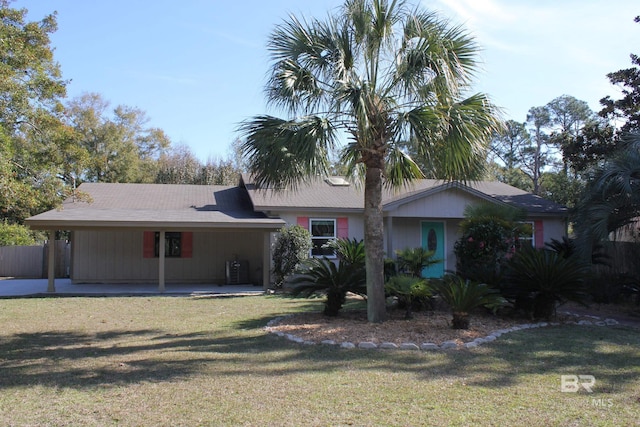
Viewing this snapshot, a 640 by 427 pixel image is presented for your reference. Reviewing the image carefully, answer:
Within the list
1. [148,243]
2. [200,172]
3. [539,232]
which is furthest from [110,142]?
[539,232]

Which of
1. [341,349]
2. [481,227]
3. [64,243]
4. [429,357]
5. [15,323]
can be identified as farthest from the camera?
[64,243]

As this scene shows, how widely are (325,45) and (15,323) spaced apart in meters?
7.73

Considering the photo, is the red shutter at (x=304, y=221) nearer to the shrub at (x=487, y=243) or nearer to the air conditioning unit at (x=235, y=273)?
the air conditioning unit at (x=235, y=273)

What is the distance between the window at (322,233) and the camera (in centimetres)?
1745

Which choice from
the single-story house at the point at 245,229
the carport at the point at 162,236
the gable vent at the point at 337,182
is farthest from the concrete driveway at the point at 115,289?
the gable vent at the point at 337,182

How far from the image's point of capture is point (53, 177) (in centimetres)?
1109

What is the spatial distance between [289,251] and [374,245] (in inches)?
269

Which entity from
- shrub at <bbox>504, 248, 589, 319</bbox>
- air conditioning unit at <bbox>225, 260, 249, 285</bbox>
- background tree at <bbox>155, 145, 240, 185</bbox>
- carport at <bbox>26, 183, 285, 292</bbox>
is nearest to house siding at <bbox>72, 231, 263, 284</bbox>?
carport at <bbox>26, 183, 285, 292</bbox>

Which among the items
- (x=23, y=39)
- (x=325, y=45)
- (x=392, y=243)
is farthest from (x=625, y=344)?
(x=23, y=39)

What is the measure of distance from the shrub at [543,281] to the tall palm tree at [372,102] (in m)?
2.13

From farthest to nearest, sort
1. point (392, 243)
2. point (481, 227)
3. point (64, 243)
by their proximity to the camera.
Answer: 1. point (64, 243)
2. point (392, 243)
3. point (481, 227)

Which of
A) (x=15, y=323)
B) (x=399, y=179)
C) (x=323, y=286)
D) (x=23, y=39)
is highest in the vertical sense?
(x=23, y=39)

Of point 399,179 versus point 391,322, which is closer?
point 391,322

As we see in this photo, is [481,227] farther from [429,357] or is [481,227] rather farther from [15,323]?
[15,323]
